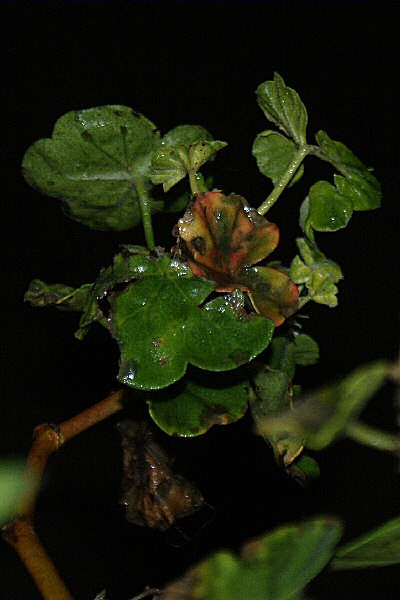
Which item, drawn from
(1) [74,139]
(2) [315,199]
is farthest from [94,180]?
(2) [315,199]

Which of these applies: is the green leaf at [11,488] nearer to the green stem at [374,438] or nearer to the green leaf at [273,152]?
the green stem at [374,438]

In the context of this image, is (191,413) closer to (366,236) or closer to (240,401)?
(240,401)

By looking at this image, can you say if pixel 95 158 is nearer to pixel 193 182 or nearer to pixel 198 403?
pixel 193 182

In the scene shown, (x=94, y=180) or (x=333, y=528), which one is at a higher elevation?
(x=94, y=180)

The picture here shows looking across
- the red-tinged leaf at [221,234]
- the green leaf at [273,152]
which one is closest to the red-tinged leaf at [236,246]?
the red-tinged leaf at [221,234]

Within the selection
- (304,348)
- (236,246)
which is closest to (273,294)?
(236,246)

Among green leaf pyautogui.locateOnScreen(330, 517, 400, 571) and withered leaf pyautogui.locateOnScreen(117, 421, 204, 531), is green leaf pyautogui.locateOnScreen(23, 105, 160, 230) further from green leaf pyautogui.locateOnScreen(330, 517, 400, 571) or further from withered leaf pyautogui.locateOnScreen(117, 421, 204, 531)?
green leaf pyautogui.locateOnScreen(330, 517, 400, 571)

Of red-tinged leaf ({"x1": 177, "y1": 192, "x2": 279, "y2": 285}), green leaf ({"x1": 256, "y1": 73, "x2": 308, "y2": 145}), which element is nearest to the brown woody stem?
red-tinged leaf ({"x1": 177, "y1": 192, "x2": 279, "y2": 285})

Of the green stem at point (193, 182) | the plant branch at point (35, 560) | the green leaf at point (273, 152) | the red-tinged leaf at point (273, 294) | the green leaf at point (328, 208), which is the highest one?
the green stem at point (193, 182)
